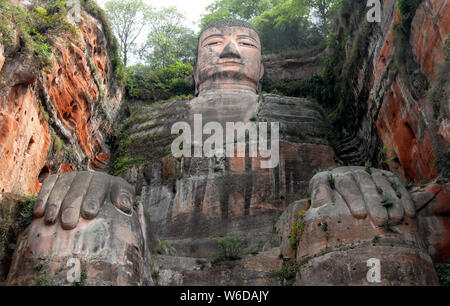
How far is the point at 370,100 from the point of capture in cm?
1420

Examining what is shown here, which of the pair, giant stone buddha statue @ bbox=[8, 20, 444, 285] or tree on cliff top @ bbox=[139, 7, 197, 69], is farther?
tree on cliff top @ bbox=[139, 7, 197, 69]

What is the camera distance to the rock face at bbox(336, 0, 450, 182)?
10227 millimetres

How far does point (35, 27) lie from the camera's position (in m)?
12.9

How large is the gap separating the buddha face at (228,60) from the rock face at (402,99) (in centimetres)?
383

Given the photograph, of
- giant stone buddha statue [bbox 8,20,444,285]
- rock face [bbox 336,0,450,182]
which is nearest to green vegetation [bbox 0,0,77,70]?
giant stone buddha statue [bbox 8,20,444,285]

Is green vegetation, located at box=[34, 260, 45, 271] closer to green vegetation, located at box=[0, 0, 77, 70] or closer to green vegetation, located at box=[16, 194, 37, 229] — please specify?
green vegetation, located at box=[16, 194, 37, 229]

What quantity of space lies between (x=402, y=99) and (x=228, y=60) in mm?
7751

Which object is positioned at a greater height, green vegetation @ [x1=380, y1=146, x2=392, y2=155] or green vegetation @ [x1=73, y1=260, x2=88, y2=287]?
green vegetation @ [x1=380, y1=146, x2=392, y2=155]

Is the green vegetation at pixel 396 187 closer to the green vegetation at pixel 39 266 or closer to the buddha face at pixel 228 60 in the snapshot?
the green vegetation at pixel 39 266

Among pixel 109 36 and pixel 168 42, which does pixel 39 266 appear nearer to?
pixel 109 36

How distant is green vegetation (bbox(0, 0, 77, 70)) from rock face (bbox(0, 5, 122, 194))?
259 millimetres

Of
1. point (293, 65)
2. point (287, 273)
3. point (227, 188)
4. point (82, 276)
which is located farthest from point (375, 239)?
point (293, 65)

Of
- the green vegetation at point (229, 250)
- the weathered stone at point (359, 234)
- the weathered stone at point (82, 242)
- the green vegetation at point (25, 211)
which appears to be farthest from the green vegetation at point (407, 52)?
the green vegetation at point (25, 211)
